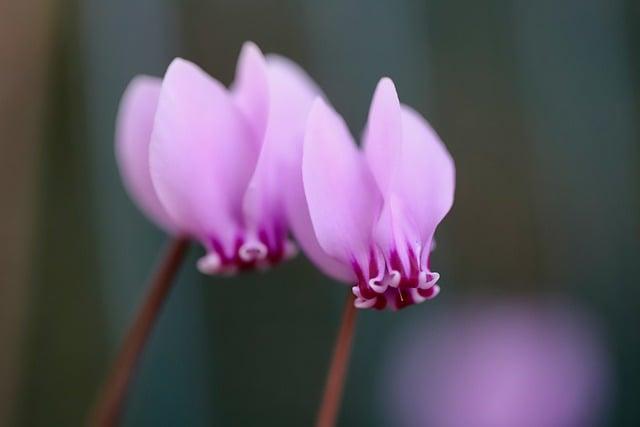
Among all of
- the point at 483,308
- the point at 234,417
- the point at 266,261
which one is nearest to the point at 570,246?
the point at 483,308

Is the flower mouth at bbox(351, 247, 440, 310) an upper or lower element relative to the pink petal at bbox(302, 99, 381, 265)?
lower

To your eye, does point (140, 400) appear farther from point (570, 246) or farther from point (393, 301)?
point (393, 301)

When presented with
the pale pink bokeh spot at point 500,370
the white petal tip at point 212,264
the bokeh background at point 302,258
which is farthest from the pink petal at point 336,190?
the bokeh background at point 302,258

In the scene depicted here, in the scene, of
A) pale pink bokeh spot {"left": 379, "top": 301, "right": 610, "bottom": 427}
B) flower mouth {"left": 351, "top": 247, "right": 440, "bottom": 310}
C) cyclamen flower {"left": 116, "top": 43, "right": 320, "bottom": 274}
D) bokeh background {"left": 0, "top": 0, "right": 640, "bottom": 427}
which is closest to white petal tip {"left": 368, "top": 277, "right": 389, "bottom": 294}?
flower mouth {"left": 351, "top": 247, "right": 440, "bottom": 310}

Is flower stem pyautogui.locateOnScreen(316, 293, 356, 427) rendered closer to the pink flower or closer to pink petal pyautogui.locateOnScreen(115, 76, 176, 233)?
the pink flower

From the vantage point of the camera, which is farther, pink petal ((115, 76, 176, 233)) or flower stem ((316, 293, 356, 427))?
pink petal ((115, 76, 176, 233))

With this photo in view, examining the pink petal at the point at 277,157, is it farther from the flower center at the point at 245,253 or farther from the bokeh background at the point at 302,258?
the bokeh background at the point at 302,258

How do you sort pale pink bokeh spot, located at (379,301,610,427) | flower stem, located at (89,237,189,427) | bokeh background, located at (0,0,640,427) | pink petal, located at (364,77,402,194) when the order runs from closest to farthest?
pink petal, located at (364,77,402,194) < flower stem, located at (89,237,189,427) < pale pink bokeh spot, located at (379,301,610,427) < bokeh background, located at (0,0,640,427)
